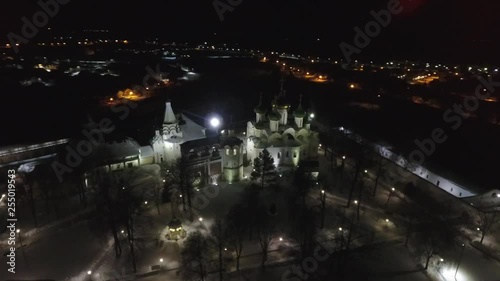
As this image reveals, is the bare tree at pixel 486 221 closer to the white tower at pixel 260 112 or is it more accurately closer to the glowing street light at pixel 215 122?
the white tower at pixel 260 112

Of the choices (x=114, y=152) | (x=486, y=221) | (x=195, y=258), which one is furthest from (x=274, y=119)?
(x=486, y=221)

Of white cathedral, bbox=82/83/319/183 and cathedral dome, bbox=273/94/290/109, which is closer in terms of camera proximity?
white cathedral, bbox=82/83/319/183

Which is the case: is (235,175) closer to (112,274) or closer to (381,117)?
(112,274)

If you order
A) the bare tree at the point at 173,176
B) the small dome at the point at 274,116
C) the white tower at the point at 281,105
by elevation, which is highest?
the white tower at the point at 281,105

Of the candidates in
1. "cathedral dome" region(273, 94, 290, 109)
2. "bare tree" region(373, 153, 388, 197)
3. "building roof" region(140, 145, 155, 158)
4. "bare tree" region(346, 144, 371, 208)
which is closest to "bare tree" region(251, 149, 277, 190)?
"cathedral dome" region(273, 94, 290, 109)

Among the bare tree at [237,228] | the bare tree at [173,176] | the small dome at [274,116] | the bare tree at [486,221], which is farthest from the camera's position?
the small dome at [274,116]

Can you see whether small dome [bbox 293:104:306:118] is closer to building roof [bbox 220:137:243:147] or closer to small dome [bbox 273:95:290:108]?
small dome [bbox 273:95:290:108]

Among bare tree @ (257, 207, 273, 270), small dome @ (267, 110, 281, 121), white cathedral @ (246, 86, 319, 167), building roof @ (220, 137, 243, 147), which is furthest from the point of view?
white cathedral @ (246, 86, 319, 167)

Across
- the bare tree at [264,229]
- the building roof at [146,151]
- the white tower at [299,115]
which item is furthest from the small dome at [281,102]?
the building roof at [146,151]
